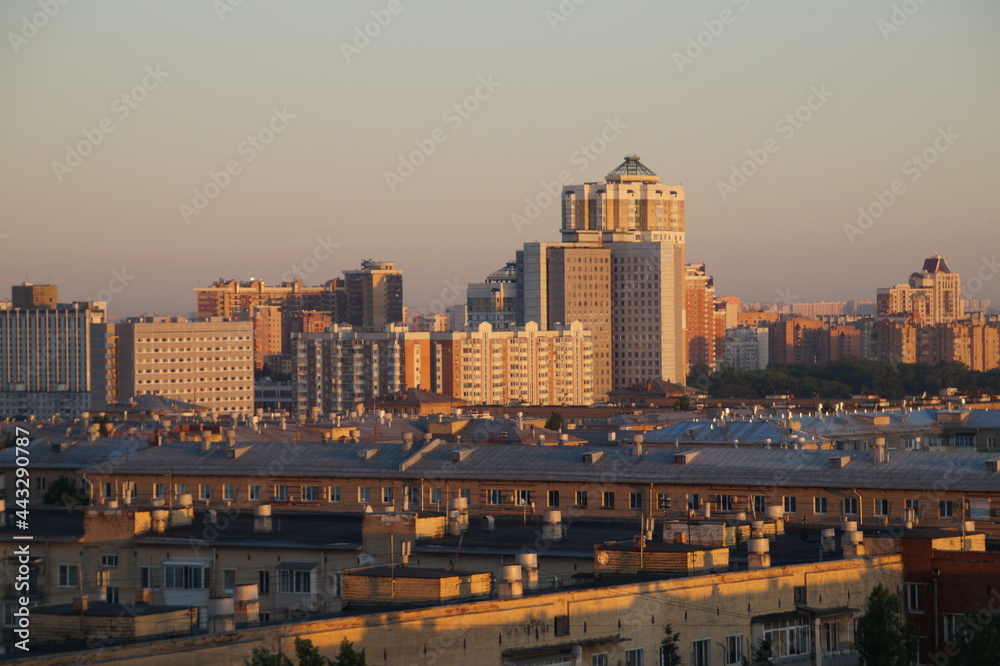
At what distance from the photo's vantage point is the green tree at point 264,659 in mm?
22047

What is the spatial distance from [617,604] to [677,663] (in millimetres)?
1219

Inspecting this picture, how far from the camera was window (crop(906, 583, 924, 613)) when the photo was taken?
32656 millimetres

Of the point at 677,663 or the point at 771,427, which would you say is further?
the point at 771,427

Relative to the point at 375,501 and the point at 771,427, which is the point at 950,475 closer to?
the point at 375,501

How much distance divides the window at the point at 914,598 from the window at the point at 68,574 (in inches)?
630

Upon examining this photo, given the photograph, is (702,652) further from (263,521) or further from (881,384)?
(881,384)

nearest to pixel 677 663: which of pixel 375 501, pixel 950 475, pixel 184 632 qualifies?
pixel 184 632

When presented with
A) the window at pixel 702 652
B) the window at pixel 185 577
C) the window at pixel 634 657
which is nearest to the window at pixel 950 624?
the window at pixel 702 652

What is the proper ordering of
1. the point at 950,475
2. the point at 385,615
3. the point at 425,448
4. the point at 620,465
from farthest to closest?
the point at 425,448, the point at 620,465, the point at 950,475, the point at 385,615

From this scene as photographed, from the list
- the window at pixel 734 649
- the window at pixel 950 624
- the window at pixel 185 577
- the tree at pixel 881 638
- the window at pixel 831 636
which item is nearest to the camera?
the tree at pixel 881 638

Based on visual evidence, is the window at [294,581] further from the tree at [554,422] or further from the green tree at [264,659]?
the tree at [554,422]

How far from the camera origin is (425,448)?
5072 centimetres

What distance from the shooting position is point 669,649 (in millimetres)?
Result: 27391

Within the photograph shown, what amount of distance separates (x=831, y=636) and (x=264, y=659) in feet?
38.7
